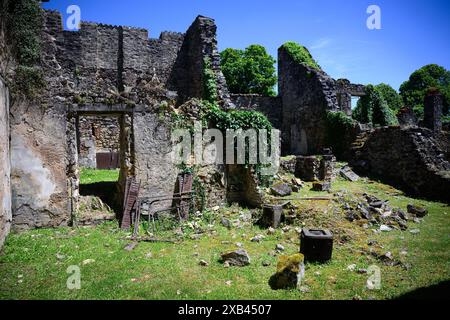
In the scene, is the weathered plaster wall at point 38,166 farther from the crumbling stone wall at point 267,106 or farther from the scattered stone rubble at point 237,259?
the crumbling stone wall at point 267,106

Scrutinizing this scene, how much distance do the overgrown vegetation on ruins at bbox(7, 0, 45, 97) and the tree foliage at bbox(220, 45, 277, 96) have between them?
69.4 ft

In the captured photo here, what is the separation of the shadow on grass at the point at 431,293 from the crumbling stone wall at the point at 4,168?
25.1 ft

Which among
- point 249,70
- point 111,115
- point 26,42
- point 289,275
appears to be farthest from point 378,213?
point 249,70

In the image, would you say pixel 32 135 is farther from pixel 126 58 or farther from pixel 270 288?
pixel 126 58

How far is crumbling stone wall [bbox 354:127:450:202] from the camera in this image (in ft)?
37.0

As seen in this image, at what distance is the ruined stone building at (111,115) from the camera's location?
7020mm

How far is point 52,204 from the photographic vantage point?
739 centimetres

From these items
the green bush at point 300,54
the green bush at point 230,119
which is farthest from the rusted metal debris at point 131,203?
the green bush at point 300,54

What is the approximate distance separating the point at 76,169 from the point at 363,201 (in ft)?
28.0

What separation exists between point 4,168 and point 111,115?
3195mm

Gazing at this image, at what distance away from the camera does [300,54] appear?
56.7 ft

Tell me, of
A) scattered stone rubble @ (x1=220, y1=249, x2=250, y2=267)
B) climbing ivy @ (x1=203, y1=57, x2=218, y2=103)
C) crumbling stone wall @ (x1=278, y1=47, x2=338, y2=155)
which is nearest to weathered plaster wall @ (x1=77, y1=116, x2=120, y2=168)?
climbing ivy @ (x1=203, y1=57, x2=218, y2=103)

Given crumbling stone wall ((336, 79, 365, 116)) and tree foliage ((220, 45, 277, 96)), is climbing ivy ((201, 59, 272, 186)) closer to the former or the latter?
crumbling stone wall ((336, 79, 365, 116))
